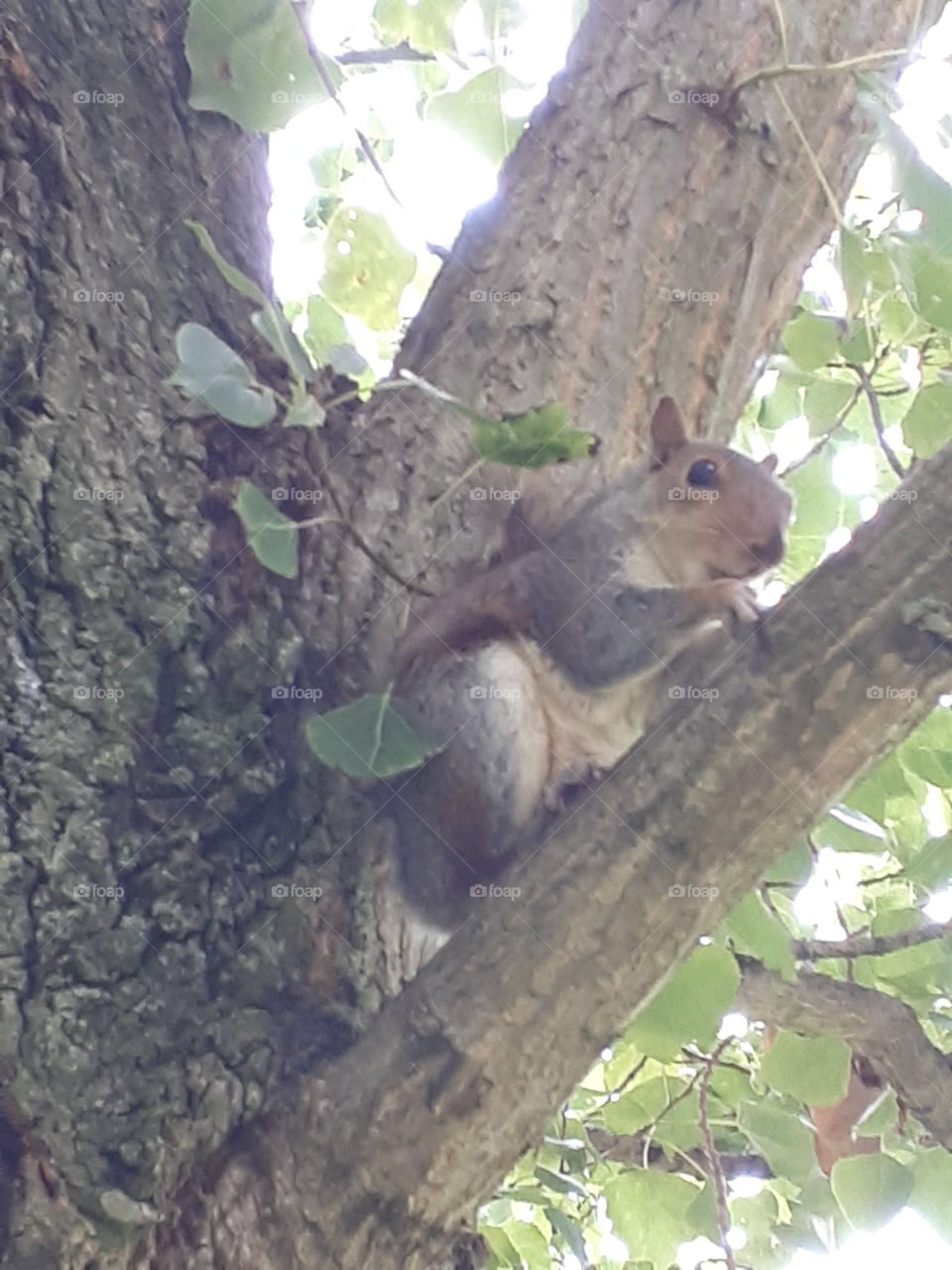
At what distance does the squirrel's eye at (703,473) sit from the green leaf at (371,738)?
0.90 meters

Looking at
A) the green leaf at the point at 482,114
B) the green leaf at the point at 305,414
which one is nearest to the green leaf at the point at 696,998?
the green leaf at the point at 305,414

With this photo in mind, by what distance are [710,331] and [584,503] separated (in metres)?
0.33

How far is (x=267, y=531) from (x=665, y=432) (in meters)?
0.91

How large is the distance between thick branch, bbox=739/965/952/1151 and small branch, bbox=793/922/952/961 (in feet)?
0.14

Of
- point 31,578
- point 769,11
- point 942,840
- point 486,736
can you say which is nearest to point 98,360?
point 31,578

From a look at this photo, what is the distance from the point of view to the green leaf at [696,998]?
4.80ft

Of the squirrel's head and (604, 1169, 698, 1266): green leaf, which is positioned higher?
the squirrel's head

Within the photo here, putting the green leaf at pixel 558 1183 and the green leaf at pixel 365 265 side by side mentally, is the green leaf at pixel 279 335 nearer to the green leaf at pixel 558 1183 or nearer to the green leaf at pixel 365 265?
the green leaf at pixel 365 265

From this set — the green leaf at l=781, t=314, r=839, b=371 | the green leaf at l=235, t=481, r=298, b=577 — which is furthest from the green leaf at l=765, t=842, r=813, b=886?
the green leaf at l=235, t=481, r=298, b=577

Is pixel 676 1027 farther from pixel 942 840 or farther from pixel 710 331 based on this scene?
pixel 710 331

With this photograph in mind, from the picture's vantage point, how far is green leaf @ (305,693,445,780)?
131 centimetres

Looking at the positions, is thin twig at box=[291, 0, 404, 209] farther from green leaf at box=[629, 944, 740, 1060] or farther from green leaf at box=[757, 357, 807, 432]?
green leaf at box=[629, 944, 740, 1060]

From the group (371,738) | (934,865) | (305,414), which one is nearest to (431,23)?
(305,414)

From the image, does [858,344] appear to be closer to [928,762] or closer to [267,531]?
[928,762]
